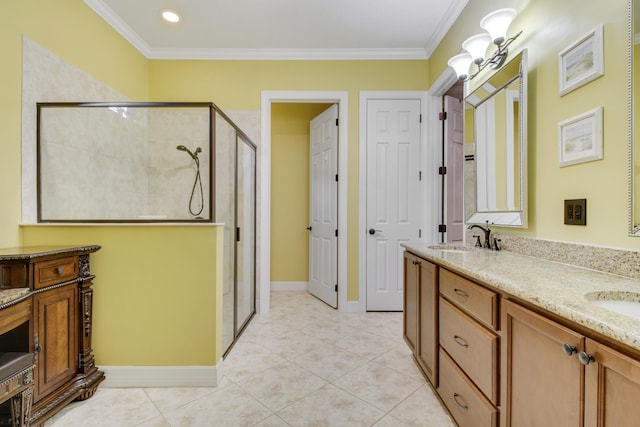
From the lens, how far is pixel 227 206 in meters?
2.31

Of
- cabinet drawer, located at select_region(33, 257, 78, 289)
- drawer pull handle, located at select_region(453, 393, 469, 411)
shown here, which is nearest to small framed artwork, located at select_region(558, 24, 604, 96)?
drawer pull handle, located at select_region(453, 393, 469, 411)

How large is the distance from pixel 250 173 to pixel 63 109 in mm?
1449

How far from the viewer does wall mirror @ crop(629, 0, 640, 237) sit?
3.38 feet

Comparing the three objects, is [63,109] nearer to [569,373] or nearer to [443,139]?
[569,373]

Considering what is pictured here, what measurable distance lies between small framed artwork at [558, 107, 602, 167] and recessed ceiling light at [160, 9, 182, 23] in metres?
2.97

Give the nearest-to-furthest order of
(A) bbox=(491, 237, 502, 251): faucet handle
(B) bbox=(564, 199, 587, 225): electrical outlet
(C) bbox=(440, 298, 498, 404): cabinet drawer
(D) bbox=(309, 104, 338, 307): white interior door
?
(C) bbox=(440, 298, 498, 404): cabinet drawer, (B) bbox=(564, 199, 587, 225): electrical outlet, (A) bbox=(491, 237, 502, 251): faucet handle, (D) bbox=(309, 104, 338, 307): white interior door

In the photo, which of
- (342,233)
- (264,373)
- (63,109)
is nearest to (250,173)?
(342,233)

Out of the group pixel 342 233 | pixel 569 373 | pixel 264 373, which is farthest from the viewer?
pixel 342 233

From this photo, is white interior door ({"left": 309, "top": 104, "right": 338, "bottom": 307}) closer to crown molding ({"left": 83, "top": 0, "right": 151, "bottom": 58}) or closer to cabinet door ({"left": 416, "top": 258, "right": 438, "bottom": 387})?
cabinet door ({"left": 416, "top": 258, "right": 438, "bottom": 387})

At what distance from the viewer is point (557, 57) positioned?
4.63ft

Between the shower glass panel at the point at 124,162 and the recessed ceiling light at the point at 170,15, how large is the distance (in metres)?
0.91

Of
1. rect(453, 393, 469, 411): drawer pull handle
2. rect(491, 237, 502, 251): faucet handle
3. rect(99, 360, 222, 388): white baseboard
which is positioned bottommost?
rect(99, 360, 222, 388): white baseboard

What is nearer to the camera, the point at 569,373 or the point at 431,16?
the point at 569,373

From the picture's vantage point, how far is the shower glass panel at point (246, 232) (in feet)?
8.57
